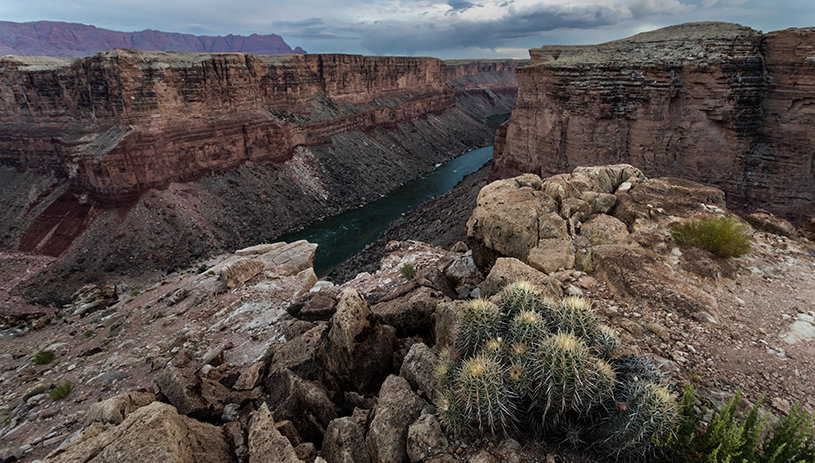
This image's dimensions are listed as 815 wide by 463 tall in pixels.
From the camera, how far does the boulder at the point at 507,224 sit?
825 cm

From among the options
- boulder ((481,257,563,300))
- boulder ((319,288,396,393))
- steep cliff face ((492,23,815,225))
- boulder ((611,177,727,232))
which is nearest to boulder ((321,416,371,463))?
boulder ((319,288,396,393))

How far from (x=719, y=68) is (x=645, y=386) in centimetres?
1889

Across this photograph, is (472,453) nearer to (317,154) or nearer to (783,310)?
(783,310)

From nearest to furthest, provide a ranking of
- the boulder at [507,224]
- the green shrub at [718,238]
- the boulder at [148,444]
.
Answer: the boulder at [148,444], the green shrub at [718,238], the boulder at [507,224]

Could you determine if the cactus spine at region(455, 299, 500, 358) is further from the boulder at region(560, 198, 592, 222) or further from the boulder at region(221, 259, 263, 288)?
the boulder at region(221, 259, 263, 288)

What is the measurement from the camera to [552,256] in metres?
7.16

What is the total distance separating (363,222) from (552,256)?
23.9m

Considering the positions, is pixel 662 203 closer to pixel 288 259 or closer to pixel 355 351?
pixel 355 351

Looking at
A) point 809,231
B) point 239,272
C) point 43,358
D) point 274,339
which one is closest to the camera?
point 274,339

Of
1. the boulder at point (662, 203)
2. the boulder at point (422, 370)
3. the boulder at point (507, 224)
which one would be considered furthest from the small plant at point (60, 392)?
the boulder at point (662, 203)

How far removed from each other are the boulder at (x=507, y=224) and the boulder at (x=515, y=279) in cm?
194

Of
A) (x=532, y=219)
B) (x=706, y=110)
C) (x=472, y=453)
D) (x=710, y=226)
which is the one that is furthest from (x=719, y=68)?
(x=472, y=453)

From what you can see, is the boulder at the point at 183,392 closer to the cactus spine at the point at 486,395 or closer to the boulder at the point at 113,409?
the boulder at the point at 113,409

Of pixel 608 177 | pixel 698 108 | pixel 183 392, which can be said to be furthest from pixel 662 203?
pixel 698 108
